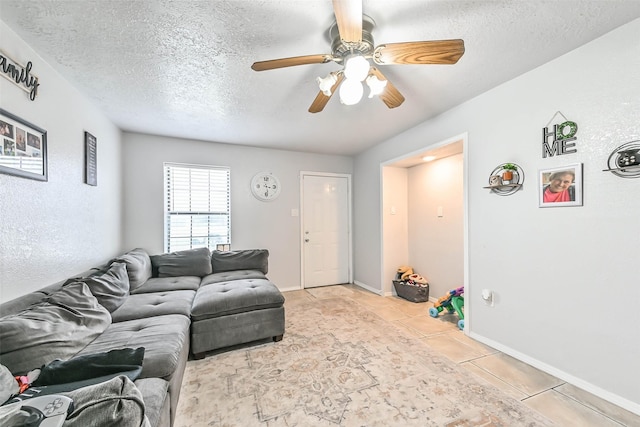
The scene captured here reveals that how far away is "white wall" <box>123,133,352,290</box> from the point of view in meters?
3.47

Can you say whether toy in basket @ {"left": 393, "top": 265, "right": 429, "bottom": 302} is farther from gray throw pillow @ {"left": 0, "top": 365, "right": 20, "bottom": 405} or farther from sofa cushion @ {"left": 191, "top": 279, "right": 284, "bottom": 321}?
gray throw pillow @ {"left": 0, "top": 365, "right": 20, "bottom": 405}

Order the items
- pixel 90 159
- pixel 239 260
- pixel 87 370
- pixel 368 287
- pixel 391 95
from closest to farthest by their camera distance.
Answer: pixel 87 370
pixel 391 95
pixel 90 159
pixel 239 260
pixel 368 287

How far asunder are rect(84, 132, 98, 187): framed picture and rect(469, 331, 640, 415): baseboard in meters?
4.06

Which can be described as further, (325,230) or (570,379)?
(325,230)

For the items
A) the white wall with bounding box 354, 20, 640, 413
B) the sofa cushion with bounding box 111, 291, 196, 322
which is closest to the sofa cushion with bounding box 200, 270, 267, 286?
the sofa cushion with bounding box 111, 291, 196, 322

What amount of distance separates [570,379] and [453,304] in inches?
44.3

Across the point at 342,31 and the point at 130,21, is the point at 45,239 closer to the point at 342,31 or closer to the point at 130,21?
the point at 130,21

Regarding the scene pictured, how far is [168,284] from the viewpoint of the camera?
2.77m

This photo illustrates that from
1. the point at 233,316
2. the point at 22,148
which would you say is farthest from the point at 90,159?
the point at 233,316

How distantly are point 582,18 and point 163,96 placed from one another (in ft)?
10.4

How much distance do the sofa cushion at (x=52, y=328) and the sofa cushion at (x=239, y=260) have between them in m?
1.59

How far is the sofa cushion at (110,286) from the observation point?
1.94m

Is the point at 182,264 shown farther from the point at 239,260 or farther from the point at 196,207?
the point at 196,207

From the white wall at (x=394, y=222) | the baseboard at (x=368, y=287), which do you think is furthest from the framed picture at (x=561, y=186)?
the baseboard at (x=368, y=287)
